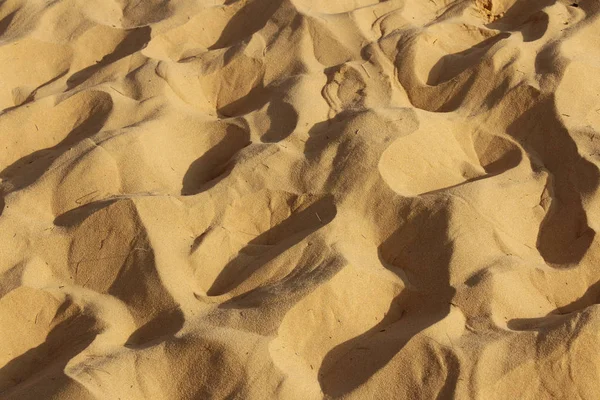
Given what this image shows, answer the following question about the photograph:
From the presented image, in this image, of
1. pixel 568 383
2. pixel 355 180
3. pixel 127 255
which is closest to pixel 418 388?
pixel 568 383

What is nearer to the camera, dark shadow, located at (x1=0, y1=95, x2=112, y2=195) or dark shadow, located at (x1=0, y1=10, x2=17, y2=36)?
dark shadow, located at (x1=0, y1=95, x2=112, y2=195)

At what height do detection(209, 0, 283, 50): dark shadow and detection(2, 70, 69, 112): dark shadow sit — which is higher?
detection(2, 70, 69, 112): dark shadow

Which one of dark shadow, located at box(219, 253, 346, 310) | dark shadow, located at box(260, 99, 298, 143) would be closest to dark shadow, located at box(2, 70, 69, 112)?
dark shadow, located at box(260, 99, 298, 143)

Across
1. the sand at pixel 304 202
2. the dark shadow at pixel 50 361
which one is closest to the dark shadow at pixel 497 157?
the sand at pixel 304 202

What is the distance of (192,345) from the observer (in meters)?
1.90

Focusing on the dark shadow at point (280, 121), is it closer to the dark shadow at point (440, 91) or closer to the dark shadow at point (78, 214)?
the dark shadow at point (440, 91)

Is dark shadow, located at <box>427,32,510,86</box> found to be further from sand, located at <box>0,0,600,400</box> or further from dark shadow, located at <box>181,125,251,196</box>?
dark shadow, located at <box>181,125,251,196</box>

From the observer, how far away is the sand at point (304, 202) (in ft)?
6.15

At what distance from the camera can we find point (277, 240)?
7.36 ft

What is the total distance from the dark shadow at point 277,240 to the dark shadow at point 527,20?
45.9 inches

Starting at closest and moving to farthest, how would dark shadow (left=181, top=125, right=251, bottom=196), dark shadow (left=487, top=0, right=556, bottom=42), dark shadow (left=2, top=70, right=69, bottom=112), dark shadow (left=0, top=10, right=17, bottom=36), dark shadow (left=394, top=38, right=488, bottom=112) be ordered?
dark shadow (left=181, top=125, right=251, bottom=196), dark shadow (left=394, top=38, right=488, bottom=112), dark shadow (left=2, top=70, right=69, bottom=112), dark shadow (left=487, top=0, right=556, bottom=42), dark shadow (left=0, top=10, right=17, bottom=36)

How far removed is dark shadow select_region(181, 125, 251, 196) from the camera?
2.41 metres

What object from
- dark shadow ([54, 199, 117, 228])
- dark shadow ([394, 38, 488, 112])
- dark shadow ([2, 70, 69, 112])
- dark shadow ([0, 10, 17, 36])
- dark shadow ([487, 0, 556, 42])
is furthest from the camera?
dark shadow ([0, 10, 17, 36])

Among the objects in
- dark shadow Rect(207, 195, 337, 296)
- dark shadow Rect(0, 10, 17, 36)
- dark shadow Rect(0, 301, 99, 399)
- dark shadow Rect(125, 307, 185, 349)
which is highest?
dark shadow Rect(0, 10, 17, 36)
